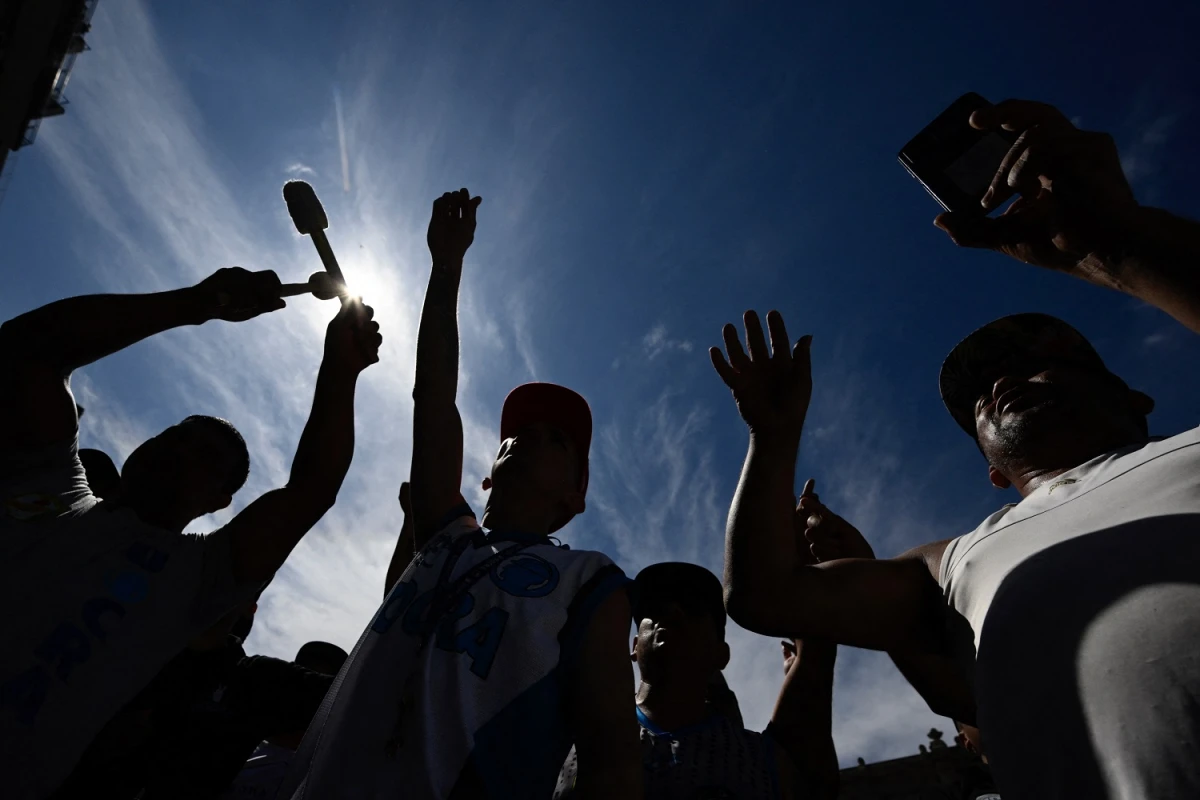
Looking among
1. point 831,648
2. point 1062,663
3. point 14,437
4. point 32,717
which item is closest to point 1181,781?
point 1062,663

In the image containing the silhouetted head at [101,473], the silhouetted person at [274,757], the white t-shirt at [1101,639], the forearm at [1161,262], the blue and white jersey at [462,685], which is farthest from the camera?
the silhouetted person at [274,757]

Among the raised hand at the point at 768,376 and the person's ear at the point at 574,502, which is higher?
the raised hand at the point at 768,376

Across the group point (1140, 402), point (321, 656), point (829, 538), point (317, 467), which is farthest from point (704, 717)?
point (321, 656)

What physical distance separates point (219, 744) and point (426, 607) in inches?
91.9

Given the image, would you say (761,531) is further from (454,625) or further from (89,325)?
(89,325)

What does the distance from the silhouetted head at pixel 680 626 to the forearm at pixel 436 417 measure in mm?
1157

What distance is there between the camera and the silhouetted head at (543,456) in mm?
2227

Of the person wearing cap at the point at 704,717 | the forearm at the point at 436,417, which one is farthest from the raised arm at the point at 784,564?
the forearm at the point at 436,417

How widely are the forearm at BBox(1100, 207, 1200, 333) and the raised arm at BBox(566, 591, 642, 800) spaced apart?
180 cm

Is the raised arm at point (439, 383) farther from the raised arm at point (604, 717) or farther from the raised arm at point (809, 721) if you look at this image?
the raised arm at point (809, 721)

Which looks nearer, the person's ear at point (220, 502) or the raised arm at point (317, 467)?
the raised arm at point (317, 467)

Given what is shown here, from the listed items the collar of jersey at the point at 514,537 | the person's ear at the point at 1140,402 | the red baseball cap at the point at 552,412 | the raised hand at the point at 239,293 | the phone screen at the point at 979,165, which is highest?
the phone screen at the point at 979,165

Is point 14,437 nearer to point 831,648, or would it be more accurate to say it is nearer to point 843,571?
point 843,571

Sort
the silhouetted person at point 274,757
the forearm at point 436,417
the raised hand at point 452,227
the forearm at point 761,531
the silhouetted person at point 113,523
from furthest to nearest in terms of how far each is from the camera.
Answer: the silhouetted person at point 274,757, the raised hand at point 452,227, the forearm at point 436,417, the forearm at point 761,531, the silhouetted person at point 113,523
